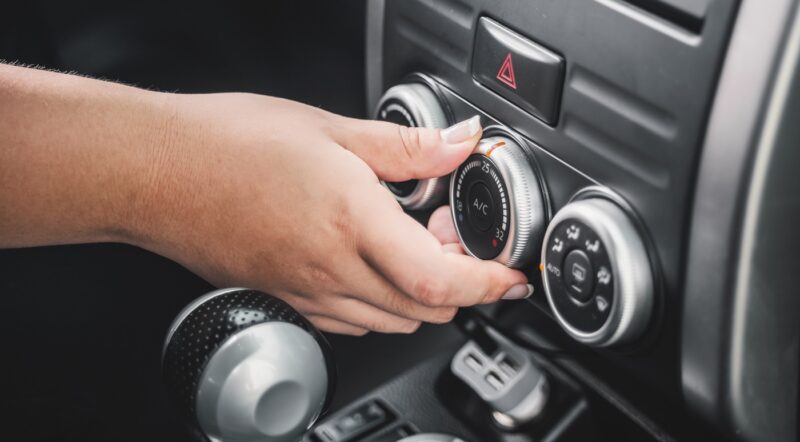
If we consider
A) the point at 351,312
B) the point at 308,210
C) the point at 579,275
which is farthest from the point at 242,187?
the point at 579,275

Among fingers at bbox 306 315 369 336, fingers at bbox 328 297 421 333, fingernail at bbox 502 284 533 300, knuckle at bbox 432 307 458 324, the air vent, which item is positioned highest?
the air vent

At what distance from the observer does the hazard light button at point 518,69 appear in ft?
1.88

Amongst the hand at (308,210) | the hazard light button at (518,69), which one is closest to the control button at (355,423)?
the hand at (308,210)

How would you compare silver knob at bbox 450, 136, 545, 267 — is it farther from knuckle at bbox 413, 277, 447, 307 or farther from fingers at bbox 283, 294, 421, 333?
fingers at bbox 283, 294, 421, 333

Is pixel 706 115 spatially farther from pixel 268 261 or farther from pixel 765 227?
pixel 268 261

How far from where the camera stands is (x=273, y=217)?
0.68m

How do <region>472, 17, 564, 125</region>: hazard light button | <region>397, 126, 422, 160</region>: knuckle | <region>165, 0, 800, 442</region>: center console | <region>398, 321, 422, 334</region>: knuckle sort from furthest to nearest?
<region>398, 321, 422, 334</region>: knuckle, <region>397, 126, 422, 160</region>: knuckle, <region>472, 17, 564, 125</region>: hazard light button, <region>165, 0, 800, 442</region>: center console

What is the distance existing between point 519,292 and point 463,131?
0.14 m

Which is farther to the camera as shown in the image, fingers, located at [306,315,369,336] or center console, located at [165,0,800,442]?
fingers, located at [306,315,369,336]

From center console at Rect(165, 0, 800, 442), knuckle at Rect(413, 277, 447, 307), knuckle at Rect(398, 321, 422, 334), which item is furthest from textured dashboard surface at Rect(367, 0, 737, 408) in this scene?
knuckle at Rect(398, 321, 422, 334)

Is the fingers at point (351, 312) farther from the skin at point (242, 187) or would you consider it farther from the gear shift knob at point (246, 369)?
the gear shift knob at point (246, 369)

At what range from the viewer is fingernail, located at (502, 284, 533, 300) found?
66 centimetres

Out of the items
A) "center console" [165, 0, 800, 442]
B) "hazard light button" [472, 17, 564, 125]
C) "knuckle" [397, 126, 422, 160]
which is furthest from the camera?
"knuckle" [397, 126, 422, 160]

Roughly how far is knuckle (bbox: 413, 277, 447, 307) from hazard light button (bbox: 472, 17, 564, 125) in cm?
15
